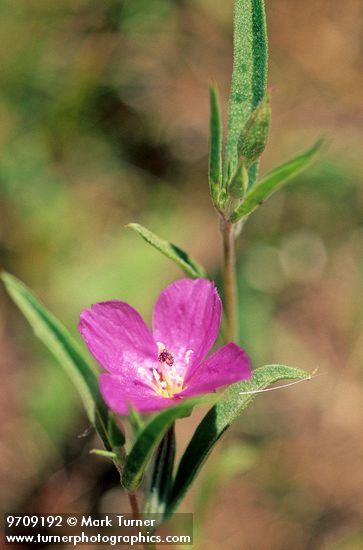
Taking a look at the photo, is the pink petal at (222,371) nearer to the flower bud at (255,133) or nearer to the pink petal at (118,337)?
the pink petal at (118,337)

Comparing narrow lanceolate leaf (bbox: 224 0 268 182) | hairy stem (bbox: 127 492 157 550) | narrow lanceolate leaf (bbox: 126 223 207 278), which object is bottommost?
hairy stem (bbox: 127 492 157 550)

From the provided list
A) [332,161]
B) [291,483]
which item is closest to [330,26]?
[332,161]

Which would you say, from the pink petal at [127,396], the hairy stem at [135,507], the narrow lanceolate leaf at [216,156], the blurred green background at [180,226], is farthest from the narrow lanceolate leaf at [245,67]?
the blurred green background at [180,226]

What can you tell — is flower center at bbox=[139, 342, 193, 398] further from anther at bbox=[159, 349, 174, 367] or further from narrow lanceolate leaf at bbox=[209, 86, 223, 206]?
narrow lanceolate leaf at bbox=[209, 86, 223, 206]

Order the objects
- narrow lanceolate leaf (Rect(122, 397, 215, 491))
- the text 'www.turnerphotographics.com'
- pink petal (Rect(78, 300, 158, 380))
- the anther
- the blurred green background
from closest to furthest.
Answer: narrow lanceolate leaf (Rect(122, 397, 215, 491))
pink petal (Rect(78, 300, 158, 380))
the anther
the text 'www.turnerphotographics.com'
the blurred green background

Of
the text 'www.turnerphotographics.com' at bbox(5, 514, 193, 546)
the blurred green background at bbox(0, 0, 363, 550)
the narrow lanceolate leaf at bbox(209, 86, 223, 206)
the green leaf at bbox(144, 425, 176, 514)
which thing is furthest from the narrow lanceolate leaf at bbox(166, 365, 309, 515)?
the text 'www.turnerphotographics.com' at bbox(5, 514, 193, 546)

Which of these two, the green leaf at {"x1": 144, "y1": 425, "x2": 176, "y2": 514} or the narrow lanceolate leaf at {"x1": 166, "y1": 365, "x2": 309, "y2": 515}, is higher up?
the narrow lanceolate leaf at {"x1": 166, "y1": 365, "x2": 309, "y2": 515}

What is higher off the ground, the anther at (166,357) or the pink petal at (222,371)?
the pink petal at (222,371)
